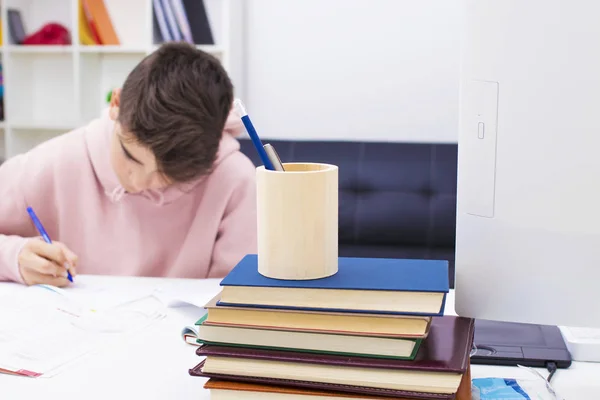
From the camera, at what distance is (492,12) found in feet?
2.51

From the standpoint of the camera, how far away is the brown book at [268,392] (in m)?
0.70

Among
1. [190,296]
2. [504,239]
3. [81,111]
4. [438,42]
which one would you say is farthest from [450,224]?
[81,111]

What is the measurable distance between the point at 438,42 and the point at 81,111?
1.42m

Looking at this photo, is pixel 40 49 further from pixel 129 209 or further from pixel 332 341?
pixel 332 341

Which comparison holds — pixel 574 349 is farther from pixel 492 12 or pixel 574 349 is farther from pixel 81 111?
pixel 81 111

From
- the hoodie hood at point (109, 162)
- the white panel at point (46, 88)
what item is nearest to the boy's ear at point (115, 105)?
the hoodie hood at point (109, 162)

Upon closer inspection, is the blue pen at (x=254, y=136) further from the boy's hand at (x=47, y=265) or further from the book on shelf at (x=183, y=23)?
the book on shelf at (x=183, y=23)

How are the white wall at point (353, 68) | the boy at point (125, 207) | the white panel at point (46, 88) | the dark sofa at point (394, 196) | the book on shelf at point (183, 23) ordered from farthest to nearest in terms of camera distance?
the white panel at point (46, 88), the book on shelf at point (183, 23), the white wall at point (353, 68), the dark sofa at point (394, 196), the boy at point (125, 207)

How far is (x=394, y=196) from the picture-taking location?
208 centimetres

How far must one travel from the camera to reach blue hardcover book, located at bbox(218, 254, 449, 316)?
684 mm

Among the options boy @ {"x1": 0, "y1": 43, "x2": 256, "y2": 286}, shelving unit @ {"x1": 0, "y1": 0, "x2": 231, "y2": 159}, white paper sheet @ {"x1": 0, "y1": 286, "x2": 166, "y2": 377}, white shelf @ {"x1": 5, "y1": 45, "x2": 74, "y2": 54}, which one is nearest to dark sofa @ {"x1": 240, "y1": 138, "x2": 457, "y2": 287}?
boy @ {"x1": 0, "y1": 43, "x2": 256, "y2": 286}

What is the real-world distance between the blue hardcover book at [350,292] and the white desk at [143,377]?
148 mm

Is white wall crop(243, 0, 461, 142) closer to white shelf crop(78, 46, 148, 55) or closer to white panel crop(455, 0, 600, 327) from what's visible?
white shelf crop(78, 46, 148, 55)

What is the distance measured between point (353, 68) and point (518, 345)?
1.82m
